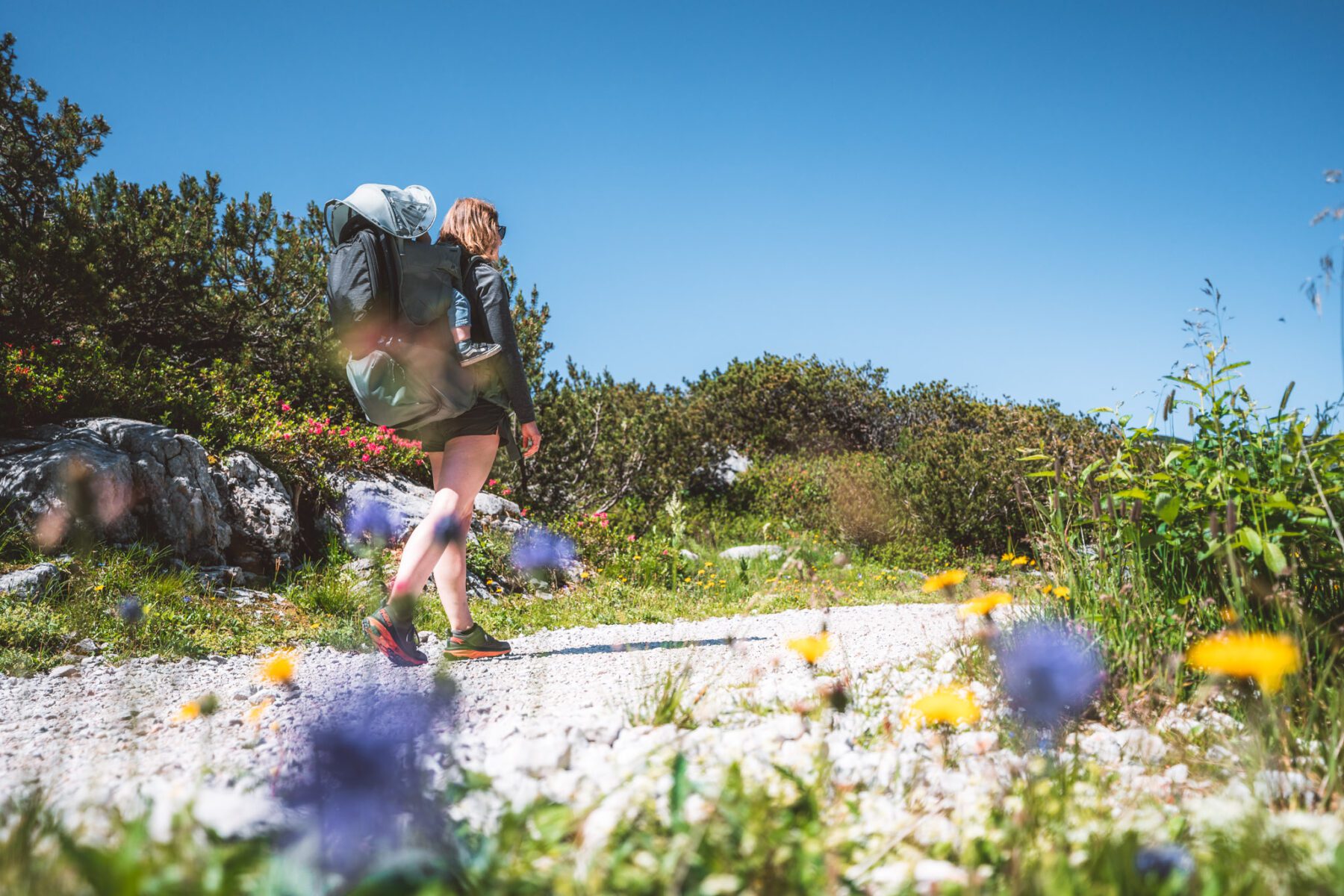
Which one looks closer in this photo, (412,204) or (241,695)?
(241,695)

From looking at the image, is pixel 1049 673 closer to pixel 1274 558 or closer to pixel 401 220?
pixel 1274 558

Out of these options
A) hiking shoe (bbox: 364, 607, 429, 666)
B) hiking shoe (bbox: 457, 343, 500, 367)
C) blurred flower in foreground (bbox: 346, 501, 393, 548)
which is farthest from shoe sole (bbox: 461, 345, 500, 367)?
blurred flower in foreground (bbox: 346, 501, 393, 548)

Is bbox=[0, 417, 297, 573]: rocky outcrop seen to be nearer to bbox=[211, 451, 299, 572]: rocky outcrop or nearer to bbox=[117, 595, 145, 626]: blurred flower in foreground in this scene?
bbox=[211, 451, 299, 572]: rocky outcrop

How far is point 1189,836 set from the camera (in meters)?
1.36

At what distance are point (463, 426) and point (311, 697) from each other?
1073mm

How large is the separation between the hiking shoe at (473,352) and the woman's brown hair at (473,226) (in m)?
0.50

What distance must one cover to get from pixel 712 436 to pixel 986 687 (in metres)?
8.49

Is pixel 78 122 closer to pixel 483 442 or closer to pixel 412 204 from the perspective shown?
pixel 412 204

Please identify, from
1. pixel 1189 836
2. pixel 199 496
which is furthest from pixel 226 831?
pixel 199 496

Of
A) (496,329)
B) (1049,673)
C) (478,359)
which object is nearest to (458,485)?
(478,359)

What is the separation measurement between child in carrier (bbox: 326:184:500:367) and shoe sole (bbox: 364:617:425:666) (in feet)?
3.41

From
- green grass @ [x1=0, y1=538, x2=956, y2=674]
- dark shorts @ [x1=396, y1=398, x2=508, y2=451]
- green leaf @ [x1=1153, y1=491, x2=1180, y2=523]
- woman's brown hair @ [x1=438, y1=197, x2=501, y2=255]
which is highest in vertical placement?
woman's brown hair @ [x1=438, y1=197, x2=501, y2=255]

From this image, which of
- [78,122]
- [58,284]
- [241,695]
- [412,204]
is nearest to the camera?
[241,695]

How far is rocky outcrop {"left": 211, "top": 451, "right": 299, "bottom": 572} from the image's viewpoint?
17.7 ft
